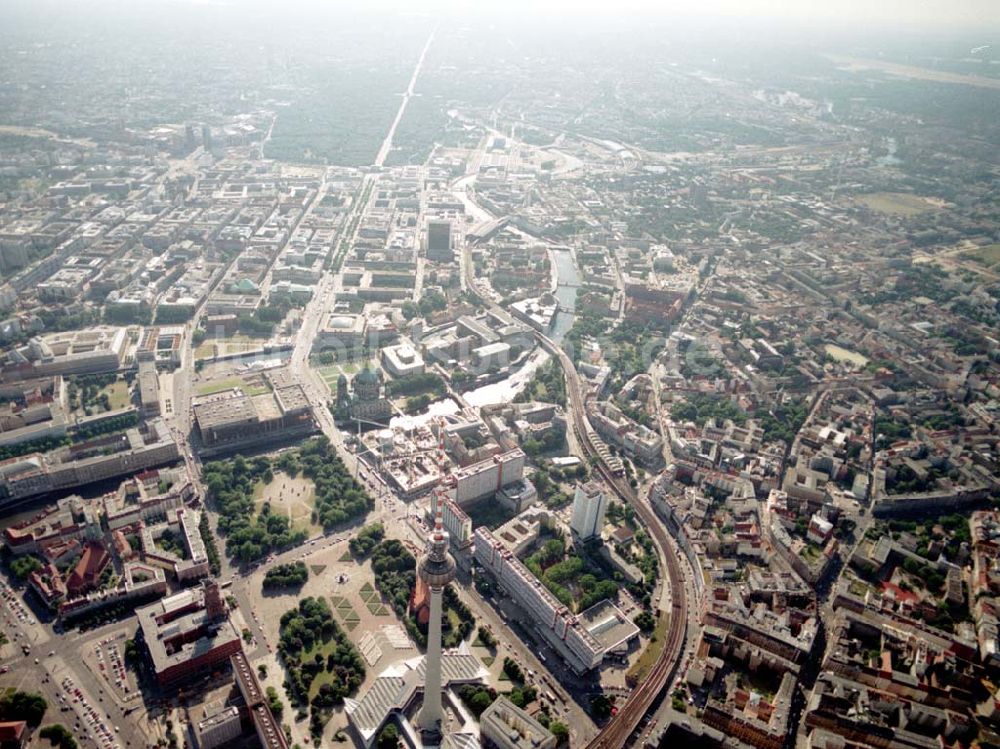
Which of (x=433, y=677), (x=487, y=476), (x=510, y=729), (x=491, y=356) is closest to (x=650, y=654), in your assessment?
(x=510, y=729)

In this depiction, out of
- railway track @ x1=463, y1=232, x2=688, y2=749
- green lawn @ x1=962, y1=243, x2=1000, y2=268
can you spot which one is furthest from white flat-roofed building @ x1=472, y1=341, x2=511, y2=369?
green lawn @ x1=962, y1=243, x2=1000, y2=268

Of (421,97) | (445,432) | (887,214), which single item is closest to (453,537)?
(445,432)

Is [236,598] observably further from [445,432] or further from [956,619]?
[956,619]

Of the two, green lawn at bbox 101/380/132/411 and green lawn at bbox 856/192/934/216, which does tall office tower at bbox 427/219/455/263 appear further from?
green lawn at bbox 856/192/934/216

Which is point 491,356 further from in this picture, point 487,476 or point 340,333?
point 487,476

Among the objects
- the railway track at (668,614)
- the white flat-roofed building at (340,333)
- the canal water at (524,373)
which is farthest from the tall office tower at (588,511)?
the white flat-roofed building at (340,333)
